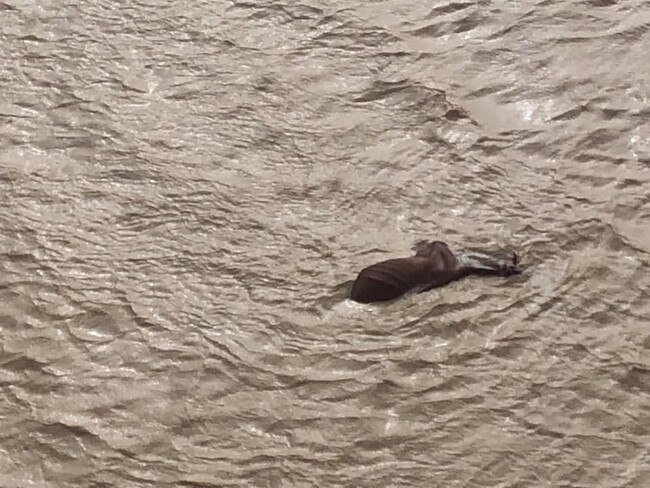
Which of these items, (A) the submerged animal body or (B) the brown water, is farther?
(A) the submerged animal body

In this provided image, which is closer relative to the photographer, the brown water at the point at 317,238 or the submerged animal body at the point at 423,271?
the brown water at the point at 317,238

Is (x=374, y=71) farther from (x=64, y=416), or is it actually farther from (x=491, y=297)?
(x=64, y=416)

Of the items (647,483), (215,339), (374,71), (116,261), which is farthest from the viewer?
(374,71)

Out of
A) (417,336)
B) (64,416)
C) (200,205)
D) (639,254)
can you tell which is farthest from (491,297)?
(64,416)
